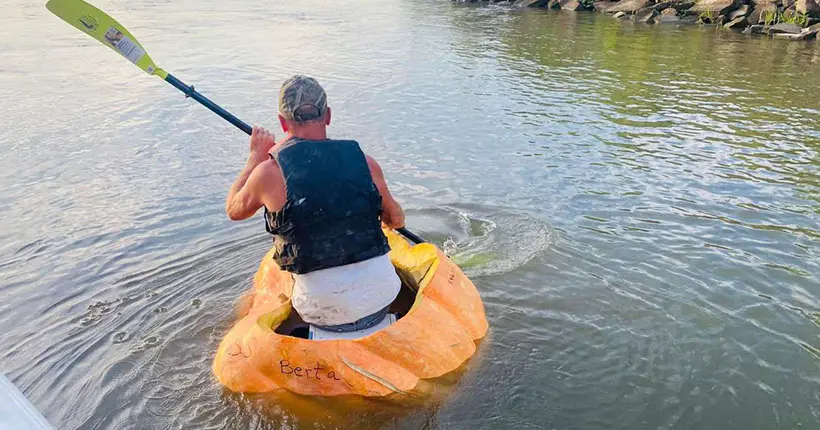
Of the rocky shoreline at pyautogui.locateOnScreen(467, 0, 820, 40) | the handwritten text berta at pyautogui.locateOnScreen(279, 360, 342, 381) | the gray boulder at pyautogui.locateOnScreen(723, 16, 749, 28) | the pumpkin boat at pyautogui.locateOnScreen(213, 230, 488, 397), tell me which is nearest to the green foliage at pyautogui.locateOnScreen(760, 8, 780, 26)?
the rocky shoreline at pyautogui.locateOnScreen(467, 0, 820, 40)

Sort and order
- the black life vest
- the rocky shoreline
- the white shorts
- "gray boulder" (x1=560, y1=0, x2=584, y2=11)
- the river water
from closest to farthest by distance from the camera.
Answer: the black life vest < the white shorts < the river water < the rocky shoreline < "gray boulder" (x1=560, y1=0, x2=584, y2=11)

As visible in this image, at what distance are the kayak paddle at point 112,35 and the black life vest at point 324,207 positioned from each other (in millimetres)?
1242

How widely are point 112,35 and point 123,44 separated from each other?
92 mm

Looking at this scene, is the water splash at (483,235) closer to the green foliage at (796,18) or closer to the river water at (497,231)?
the river water at (497,231)

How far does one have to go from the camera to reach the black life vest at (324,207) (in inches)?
134

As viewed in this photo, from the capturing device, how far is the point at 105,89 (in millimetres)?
12227

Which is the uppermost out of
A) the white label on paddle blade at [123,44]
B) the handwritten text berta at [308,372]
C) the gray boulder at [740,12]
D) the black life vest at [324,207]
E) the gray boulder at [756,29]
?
the white label on paddle blade at [123,44]

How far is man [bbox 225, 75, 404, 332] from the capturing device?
3.41 meters

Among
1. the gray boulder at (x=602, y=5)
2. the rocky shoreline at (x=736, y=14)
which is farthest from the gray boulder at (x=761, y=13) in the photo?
the gray boulder at (x=602, y=5)

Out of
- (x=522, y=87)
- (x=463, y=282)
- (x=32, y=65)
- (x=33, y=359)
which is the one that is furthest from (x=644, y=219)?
(x=32, y=65)

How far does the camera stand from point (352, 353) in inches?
144

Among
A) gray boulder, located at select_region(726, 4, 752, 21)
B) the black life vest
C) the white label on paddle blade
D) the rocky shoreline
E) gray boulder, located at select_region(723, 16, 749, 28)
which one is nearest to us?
the black life vest

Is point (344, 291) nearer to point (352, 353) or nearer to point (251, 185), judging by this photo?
point (352, 353)

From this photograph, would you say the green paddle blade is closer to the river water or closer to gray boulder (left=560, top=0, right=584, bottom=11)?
the river water
